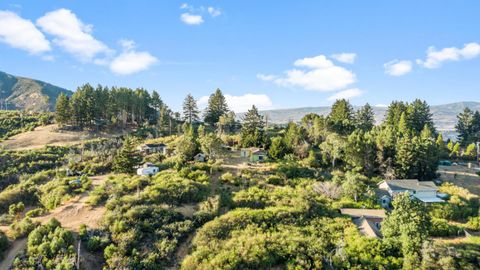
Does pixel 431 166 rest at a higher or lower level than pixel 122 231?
higher

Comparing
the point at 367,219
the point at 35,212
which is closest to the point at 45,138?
the point at 35,212

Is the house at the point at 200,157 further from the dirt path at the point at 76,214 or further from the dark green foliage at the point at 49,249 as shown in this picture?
the dark green foliage at the point at 49,249

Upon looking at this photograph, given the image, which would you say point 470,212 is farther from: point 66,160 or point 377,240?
point 66,160

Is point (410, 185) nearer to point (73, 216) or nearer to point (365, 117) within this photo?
point (365, 117)

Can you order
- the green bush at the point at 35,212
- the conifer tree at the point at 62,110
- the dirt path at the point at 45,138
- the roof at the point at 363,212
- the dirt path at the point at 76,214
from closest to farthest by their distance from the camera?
the dirt path at the point at 76,214, the green bush at the point at 35,212, the roof at the point at 363,212, the dirt path at the point at 45,138, the conifer tree at the point at 62,110

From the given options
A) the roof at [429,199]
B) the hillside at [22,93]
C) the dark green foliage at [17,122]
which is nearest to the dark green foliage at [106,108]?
the dark green foliage at [17,122]

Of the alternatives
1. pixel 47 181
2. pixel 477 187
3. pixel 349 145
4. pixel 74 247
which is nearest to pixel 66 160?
pixel 47 181
